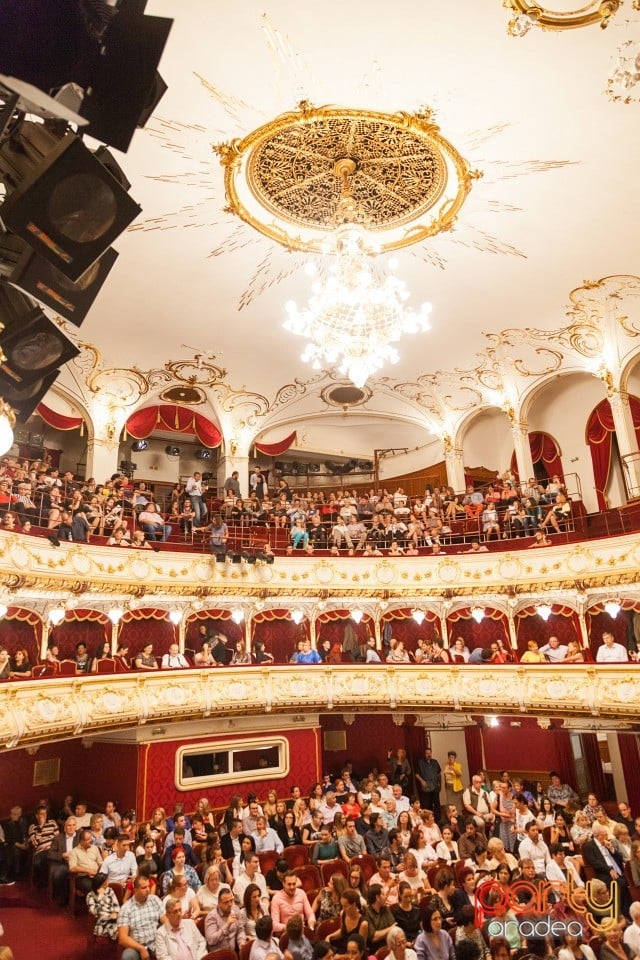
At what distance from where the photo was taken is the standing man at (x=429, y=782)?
12.1 m

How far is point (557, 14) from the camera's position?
6.40 m

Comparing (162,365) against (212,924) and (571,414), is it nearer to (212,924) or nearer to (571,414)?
(571,414)

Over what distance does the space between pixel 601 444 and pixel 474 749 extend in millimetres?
7452

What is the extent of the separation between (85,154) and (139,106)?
1.21 ft

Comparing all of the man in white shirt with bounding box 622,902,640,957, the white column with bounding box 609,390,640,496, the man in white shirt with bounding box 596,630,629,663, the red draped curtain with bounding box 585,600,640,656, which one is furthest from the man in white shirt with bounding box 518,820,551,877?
the white column with bounding box 609,390,640,496

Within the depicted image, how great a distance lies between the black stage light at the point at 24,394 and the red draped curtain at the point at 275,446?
12574mm

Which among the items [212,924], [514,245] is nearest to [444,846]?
[212,924]

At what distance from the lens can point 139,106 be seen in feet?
10.5

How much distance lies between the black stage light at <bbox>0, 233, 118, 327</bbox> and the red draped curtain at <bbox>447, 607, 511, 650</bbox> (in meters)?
11.9

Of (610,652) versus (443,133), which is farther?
(610,652)

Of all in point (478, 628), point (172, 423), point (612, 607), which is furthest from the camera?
point (172, 423)

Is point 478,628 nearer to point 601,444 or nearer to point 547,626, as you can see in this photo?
point 547,626

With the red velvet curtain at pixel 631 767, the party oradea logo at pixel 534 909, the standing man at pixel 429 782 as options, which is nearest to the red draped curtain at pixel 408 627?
the standing man at pixel 429 782

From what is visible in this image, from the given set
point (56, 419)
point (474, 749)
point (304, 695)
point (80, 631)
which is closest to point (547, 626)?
point (474, 749)
